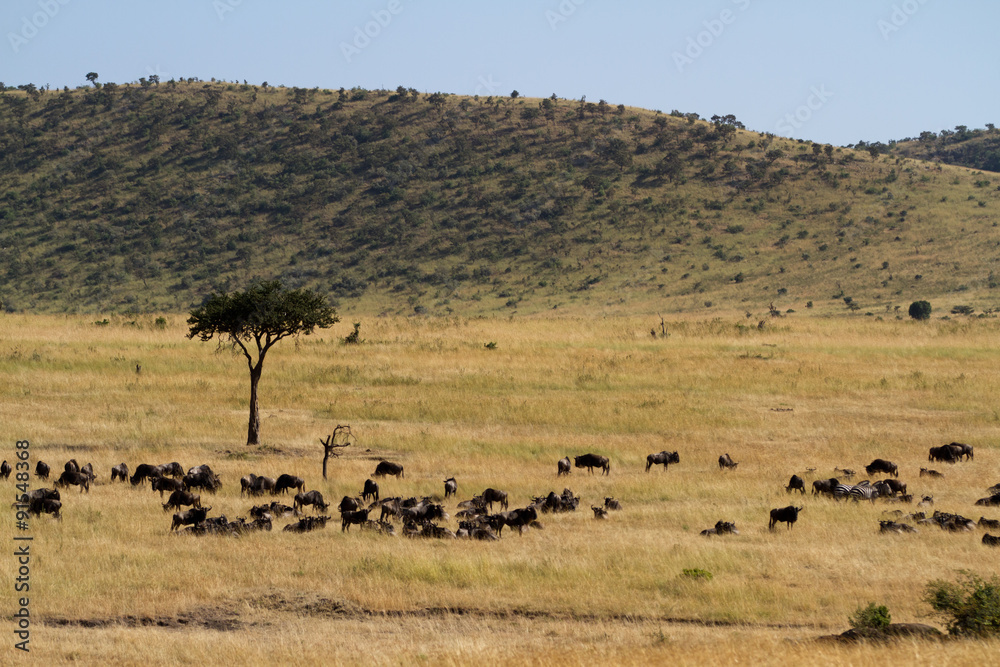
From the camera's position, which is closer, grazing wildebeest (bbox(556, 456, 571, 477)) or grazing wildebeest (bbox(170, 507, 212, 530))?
grazing wildebeest (bbox(170, 507, 212, 530))

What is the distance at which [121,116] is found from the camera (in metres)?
144

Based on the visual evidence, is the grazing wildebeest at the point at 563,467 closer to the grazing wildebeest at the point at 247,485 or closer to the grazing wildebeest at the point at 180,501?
the grazing wildebeest at the point at 247,485

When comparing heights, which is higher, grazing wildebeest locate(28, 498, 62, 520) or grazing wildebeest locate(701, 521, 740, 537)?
grazing wildebeest locate(701, 521, 740, 537)

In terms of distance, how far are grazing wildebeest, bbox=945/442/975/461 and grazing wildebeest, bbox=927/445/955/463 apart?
3.6 inches

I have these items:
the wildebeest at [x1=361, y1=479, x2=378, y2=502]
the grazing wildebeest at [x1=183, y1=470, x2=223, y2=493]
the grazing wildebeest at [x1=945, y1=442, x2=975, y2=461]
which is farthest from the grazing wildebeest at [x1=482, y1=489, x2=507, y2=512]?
the grazing wildebeest at [x1=945, y1=442, x2=975, y2=461]

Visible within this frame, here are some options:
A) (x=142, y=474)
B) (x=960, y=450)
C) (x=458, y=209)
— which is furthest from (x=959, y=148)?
(x=142, y=474)

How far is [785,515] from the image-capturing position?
727 inches

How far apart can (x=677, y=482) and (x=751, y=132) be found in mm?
127691

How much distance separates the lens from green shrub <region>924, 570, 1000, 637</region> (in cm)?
1156

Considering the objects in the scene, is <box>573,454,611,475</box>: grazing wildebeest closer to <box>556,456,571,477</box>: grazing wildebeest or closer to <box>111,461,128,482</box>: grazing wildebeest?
<box>556,456,571,477</box>: grazing wildebeest

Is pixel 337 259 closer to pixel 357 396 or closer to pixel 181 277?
pixel 181 277

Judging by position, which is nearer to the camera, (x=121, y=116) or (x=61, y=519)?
(x=61, y=519)

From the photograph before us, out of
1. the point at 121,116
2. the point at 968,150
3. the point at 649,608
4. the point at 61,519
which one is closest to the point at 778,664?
the point at 649,608

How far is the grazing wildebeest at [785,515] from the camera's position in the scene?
18.3 metres
